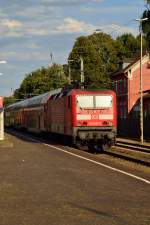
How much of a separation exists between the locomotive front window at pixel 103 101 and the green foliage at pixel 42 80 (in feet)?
176

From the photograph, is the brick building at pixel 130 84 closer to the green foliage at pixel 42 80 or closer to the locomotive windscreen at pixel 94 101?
the green foliage at pixel 42 80

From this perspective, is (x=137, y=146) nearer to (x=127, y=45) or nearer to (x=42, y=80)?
(x=127, y=45)

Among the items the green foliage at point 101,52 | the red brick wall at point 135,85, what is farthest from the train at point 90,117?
the green foliage at point 101,52

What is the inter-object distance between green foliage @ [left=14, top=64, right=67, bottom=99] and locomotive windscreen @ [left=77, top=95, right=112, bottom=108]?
53623 mm

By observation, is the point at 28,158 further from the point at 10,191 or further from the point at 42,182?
the point at 10,191

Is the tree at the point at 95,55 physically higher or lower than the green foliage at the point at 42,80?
higher

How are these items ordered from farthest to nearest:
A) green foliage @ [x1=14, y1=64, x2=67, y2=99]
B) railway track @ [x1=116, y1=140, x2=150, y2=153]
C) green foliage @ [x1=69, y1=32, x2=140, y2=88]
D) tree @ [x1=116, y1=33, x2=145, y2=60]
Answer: tree @ [x1=116, y1=33, x2=145, y2=60] → green foliage @ [x1=14, y1=64, x2=67, y2=99] → green foliage @ [x1=69, y1=32, x2=140, y2=88] → railway track @ [x1=116, y1=140, x2=150, y2=153]

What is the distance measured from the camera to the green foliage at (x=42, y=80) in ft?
306

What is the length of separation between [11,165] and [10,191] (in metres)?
6.71

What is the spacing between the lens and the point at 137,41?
10112cm

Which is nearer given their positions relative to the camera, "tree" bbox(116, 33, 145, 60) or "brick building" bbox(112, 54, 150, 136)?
"brick building" bbox(112, 54, 150, 136)

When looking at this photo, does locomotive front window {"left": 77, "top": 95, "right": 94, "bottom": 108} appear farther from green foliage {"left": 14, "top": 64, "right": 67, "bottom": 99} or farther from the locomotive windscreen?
green foliage {"left": 14, "top": 64, "right": 67, "bottom": 99}

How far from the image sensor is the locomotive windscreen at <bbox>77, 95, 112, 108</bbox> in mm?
30203

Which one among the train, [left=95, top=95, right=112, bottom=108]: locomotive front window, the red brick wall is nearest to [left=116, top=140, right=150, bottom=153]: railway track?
the train
